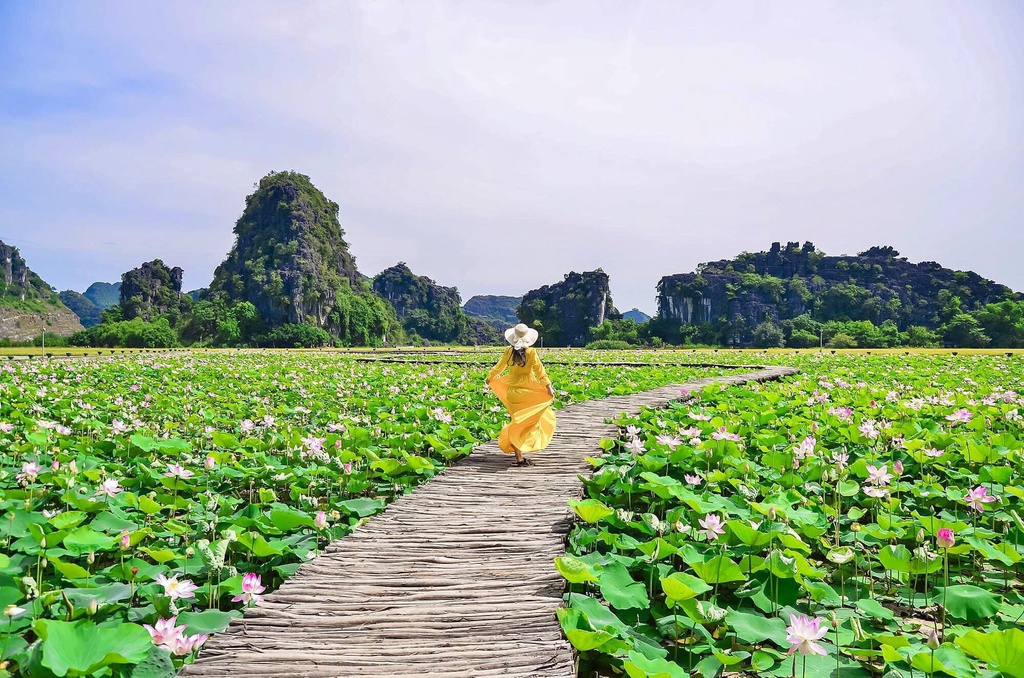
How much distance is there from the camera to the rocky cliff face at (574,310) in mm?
76312

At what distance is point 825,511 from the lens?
2.69 m

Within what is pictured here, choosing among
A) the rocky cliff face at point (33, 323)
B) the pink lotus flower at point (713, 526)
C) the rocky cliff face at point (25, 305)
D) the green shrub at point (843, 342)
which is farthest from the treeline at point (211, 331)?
the pink lotus flower at point (713, 526)

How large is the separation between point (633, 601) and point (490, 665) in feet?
1.80

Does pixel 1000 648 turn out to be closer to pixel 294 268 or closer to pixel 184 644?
pixel 184 644

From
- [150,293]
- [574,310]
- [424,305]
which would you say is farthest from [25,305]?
[574,310]

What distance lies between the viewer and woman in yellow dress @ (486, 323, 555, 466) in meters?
4.17

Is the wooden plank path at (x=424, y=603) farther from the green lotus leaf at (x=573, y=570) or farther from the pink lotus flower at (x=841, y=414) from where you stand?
the pink lotus flower at (x=841, y=414)

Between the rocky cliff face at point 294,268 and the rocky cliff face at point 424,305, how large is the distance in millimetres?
21285

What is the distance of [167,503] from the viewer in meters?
2.96

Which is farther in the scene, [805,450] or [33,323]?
[33,323]

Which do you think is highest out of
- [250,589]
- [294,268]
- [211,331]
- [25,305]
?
[294,268]

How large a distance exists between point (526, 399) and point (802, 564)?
A: 98.1 inches

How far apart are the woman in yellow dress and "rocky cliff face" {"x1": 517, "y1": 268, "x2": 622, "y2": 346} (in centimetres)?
7024

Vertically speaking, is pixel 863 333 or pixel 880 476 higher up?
pixel 863 333
